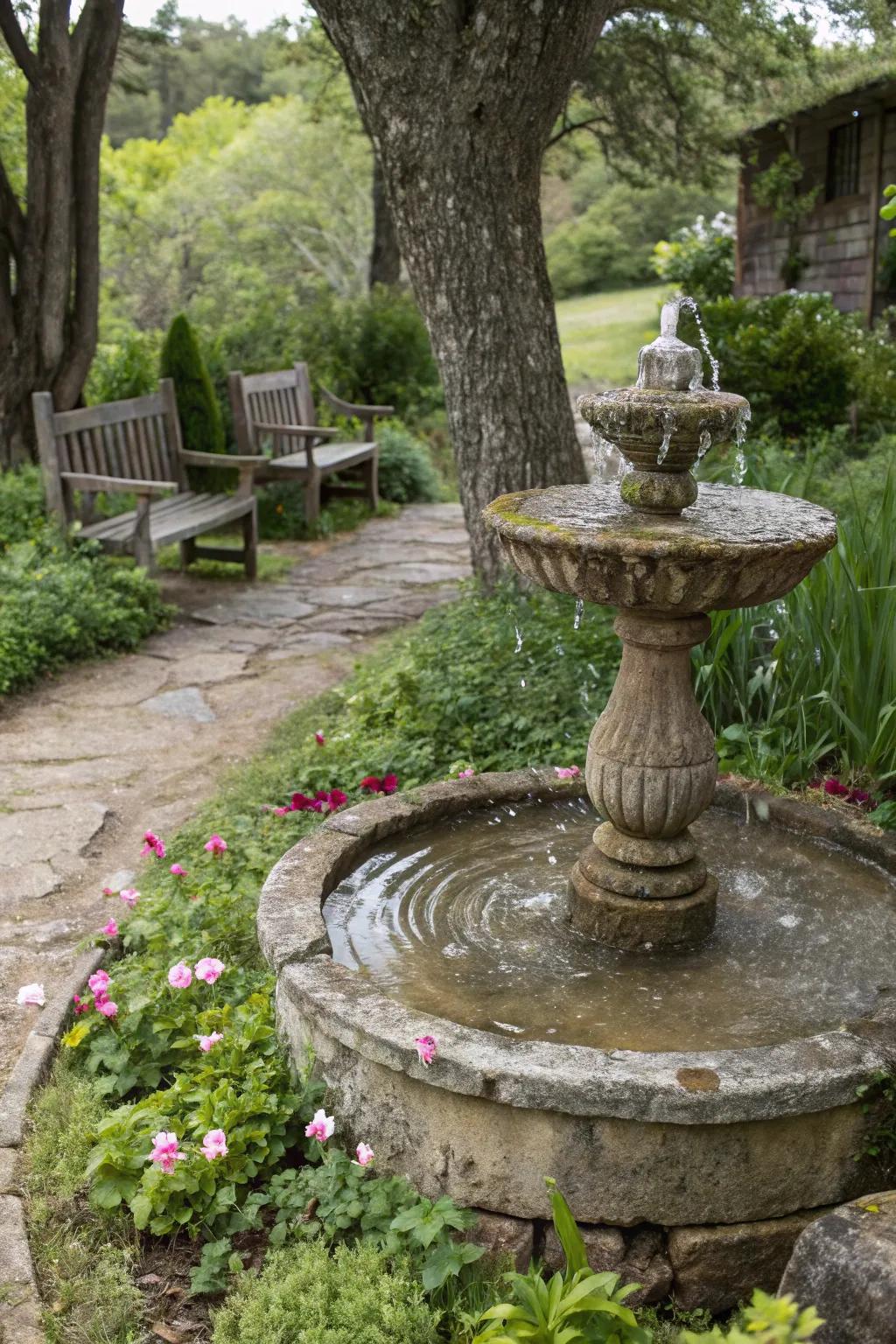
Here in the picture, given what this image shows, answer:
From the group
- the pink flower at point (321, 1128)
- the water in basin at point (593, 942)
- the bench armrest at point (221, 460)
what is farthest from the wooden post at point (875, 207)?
the pink flower at point (321, 1128)

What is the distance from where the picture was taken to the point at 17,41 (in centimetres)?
760

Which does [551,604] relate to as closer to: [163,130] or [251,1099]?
[251,1099]

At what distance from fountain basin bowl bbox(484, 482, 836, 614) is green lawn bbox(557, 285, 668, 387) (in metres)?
14.2

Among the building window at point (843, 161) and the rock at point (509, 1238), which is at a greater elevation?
the building window at point (843, 161)

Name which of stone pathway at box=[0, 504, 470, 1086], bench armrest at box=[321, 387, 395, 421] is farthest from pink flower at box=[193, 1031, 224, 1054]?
bench armrest at box=[321, 387, 395, 421]

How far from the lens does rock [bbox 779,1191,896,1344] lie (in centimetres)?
200

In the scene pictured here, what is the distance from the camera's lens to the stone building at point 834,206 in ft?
43.4

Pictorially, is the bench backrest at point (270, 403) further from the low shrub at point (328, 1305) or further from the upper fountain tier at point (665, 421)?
the low shrub at point (328, 1305)

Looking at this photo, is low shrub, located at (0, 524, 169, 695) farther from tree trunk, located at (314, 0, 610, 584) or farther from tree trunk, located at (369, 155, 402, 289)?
tree trunk, located at (369, 155, 402, 289)

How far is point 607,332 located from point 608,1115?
884 inches

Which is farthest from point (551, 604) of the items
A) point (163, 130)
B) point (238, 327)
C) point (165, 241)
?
point (163, 130)

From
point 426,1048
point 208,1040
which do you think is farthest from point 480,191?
point 426,1048

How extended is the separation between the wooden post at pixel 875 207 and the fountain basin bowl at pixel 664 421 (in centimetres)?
1169

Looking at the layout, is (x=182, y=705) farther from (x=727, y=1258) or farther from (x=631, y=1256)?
(x=727, y=1258)
